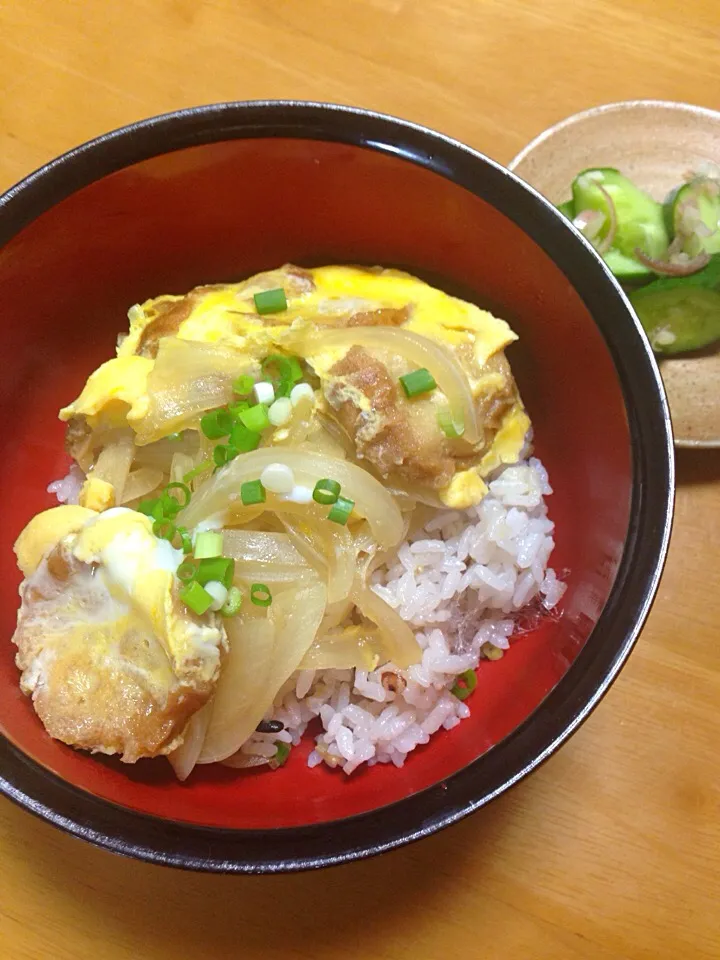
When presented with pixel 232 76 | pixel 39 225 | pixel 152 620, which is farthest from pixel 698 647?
pixel 232 76

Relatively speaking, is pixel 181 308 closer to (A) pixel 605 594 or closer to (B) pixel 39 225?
(B) pixel 39 225

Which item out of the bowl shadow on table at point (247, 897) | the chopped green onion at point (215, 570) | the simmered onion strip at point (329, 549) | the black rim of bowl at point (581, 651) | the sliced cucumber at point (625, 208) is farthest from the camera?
the sliced cucumber at point (625, 208)

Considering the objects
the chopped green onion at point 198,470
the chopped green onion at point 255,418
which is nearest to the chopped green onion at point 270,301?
the chopped green onion at point 255,418

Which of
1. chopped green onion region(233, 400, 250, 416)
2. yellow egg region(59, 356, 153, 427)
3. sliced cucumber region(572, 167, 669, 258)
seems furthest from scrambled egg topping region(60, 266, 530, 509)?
sliced cucumber region(572, 167, 669, 258)

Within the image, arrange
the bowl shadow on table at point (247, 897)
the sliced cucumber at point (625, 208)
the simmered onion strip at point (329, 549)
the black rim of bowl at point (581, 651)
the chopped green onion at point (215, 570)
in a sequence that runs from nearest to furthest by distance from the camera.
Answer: the black rim of bowl at point (581, 651)
the chopped green onion at point (215, 570)
the simmered onion strip at point (329, 549)
the bowl shadow on table at point (247, 897)
the sliced cucumber at point (625, 208)

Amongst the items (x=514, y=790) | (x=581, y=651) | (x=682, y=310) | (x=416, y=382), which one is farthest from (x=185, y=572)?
(x=682, y=310)

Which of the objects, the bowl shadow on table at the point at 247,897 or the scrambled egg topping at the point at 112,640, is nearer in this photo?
the scrambled egg topping at the point at 112,640

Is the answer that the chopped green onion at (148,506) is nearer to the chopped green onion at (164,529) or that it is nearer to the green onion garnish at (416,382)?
the chopped green onion at (164,529)
